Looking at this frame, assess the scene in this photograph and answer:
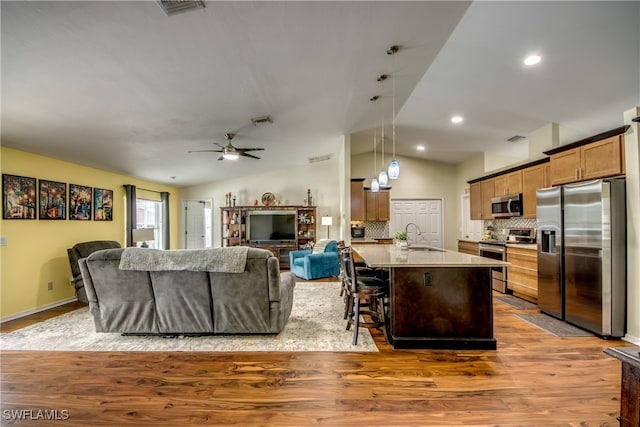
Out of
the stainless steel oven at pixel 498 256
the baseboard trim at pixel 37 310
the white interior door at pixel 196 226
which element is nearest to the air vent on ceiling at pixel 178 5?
the baseboard trim at pixel 37 310

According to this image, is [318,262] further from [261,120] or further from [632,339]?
[632,339]

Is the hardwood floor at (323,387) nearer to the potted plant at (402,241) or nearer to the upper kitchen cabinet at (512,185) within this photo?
the potted plant at (402,241)

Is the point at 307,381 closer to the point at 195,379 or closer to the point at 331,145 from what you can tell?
the point at 195,379

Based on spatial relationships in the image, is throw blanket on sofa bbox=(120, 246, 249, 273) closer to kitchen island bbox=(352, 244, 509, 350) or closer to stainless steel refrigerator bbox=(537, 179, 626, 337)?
kitchen island bbox=(352, 244, 509, 350)

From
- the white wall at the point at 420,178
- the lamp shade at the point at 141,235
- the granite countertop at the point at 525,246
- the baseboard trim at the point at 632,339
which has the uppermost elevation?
the white wall at the point at 420,178

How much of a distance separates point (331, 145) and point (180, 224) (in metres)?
4.90

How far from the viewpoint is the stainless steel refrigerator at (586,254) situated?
9.75 feet

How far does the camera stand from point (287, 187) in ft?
26.8

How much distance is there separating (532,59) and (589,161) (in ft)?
4.47

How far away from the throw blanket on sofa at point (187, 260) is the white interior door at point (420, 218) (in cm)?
569

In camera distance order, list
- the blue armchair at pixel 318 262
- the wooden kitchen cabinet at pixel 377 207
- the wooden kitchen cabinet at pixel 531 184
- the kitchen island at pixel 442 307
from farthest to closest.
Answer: the wooden kitchen cabinet at pixel 377 207 → the blue armchair at pixel 318 262 → the wooden kitchen cabinet at pixel 531 184 → the kitchen island at pixel 442 307

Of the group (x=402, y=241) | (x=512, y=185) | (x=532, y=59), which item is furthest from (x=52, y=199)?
(x=512, y=185)

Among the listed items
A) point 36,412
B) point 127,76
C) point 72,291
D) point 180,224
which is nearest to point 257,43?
point 127,76

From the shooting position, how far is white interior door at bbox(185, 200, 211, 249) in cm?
815
